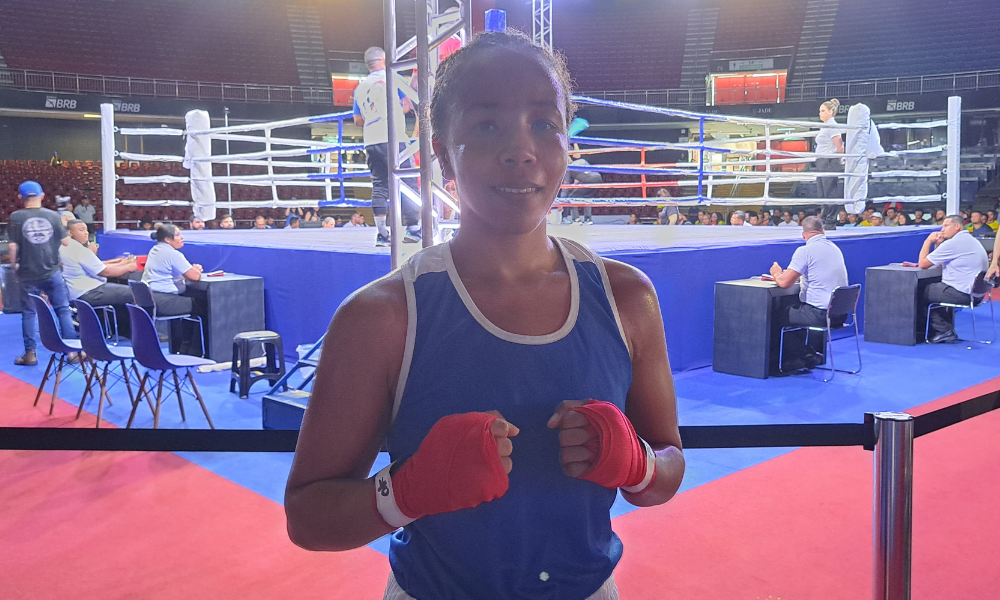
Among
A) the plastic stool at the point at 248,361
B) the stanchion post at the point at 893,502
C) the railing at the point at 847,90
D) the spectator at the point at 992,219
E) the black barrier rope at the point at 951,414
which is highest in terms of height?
the railing at the point at 847,90

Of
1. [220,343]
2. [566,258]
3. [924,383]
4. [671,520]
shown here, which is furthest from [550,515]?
[220,343]

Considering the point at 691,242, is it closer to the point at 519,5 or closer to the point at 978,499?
the point at 978,499

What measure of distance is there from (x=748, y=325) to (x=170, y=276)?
11.7 feet

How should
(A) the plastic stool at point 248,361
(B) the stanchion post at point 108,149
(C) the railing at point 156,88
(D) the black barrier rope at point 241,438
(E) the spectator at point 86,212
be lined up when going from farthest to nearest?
(C) the railing at point 156,88 < (E) the spectator at point 86,212 < (B) the stanchion post at point 108,149 < (A) the plastic stool at point 248,361 < (D) the black barrier rope at point 241,438

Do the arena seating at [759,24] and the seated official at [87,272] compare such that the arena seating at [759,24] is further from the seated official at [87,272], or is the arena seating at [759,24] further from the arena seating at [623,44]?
the seated official at [87,272]

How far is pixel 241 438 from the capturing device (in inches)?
40.1

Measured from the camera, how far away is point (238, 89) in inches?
612

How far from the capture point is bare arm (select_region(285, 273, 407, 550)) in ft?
2.10

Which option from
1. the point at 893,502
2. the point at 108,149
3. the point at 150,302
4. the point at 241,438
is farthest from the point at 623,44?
the point at 241,438

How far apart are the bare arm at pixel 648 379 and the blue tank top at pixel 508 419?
1.8 inches

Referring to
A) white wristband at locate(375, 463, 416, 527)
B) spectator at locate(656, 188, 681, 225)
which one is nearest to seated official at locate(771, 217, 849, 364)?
white wristband at locate(375, 463, 416, 527)

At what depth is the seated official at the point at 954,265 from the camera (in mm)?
5105

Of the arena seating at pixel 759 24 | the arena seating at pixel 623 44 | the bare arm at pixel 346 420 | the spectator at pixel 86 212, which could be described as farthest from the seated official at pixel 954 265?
the arena seating at pixel 759 24

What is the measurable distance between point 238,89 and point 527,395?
16530 millimetres
